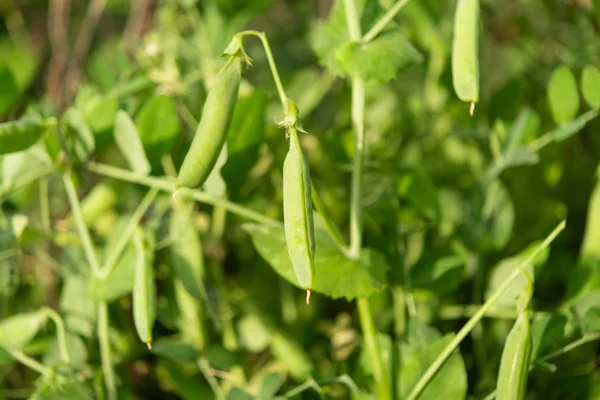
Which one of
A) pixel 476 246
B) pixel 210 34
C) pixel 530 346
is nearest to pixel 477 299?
pixel 476 246

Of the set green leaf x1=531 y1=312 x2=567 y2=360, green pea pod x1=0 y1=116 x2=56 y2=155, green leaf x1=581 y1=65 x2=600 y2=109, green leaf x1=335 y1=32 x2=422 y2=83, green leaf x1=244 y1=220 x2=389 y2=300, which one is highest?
green leaf x1=335 y1=32 x2=422 y2=83

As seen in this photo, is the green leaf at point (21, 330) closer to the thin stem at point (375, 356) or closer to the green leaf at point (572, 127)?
the thin stem at point (375, 356)

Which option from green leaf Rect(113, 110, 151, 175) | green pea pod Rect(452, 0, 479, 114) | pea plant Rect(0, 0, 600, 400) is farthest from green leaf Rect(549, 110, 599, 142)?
green leaf Rect(113, 110, 151, 175)

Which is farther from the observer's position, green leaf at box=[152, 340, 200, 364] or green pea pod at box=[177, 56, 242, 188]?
green leaf at box=[152, 340, 200, 364]

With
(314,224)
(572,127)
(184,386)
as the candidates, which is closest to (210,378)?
(184,386)

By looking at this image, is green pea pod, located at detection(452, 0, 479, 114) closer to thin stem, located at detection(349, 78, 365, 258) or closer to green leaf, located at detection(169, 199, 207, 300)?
thin stem, located at detection(349, 78, 365, 258)

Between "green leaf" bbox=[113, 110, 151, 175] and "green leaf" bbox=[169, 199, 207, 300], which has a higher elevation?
"green leaf" bbox=[113, 110, 151, 175]

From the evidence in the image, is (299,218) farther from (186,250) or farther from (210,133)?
(186,250)
